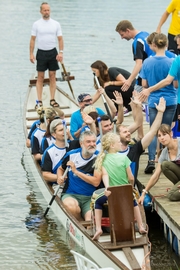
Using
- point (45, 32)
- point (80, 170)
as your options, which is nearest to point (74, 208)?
point (80, 170)

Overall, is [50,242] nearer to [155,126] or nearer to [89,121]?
[89,121]

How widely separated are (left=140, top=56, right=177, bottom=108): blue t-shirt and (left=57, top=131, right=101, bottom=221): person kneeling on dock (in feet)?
4.60

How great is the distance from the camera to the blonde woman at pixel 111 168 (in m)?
9.88

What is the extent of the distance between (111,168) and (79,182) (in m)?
1.31

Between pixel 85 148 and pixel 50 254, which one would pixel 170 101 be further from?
pixel 50 254

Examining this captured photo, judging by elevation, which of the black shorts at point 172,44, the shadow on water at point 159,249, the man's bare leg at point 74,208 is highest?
the black shorts at point 172,44

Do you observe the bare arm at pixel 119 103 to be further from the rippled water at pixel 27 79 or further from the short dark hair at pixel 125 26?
the rippled water at pixel 27 79

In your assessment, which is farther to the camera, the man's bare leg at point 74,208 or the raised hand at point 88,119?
the raised hand at point 88,119

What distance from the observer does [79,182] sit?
11.2 metres

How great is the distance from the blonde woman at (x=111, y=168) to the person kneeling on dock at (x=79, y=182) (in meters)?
0.79

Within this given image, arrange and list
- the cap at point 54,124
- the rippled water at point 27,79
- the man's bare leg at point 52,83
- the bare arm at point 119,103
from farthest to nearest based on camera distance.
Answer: the man's bare leg at point 52,83, the bare arm at point 119,103, the cap at point 54,124, the rippled water at point 27,79

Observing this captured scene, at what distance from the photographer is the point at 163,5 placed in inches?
1935

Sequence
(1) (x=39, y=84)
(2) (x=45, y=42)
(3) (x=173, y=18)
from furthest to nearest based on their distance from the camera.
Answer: (1) (x=39, y=84) → (2) (x=45, y=42) → (3) (x=173, y=18)

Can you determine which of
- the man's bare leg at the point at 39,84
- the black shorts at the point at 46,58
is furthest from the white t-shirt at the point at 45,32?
the man's bare leg at the point at 39,84
